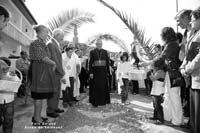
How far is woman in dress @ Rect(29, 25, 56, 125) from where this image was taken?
319cm

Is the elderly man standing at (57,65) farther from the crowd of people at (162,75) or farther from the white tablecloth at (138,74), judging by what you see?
the white tablecloth at (138,74)

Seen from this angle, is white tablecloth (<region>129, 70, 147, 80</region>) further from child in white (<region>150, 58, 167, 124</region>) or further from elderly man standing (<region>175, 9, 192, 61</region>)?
elderly man standing (<region>175, 9, 192, 61</region>)

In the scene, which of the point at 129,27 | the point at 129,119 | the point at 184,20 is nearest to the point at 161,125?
the point at 129,119

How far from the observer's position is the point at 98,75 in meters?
5.25

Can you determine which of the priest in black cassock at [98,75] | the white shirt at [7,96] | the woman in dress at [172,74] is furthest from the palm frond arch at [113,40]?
the white shirt at [7,96]

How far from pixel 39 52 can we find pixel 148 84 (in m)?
5.39

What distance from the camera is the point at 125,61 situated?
5.85 metres

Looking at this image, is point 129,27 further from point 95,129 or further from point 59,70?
point 95,129

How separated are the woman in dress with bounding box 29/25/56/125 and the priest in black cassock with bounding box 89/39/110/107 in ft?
6.57

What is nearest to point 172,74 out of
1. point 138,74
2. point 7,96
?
point 7,96

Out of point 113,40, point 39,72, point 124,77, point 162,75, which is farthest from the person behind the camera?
point 113,40

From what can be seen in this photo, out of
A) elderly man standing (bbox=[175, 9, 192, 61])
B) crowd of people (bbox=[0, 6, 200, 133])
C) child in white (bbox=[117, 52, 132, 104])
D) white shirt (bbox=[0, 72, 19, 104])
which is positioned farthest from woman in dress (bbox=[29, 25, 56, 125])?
child in white (bbox=[117, 52, 132, 104])

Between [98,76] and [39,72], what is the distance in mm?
2278

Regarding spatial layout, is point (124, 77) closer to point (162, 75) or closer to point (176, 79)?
point (162, 75)
